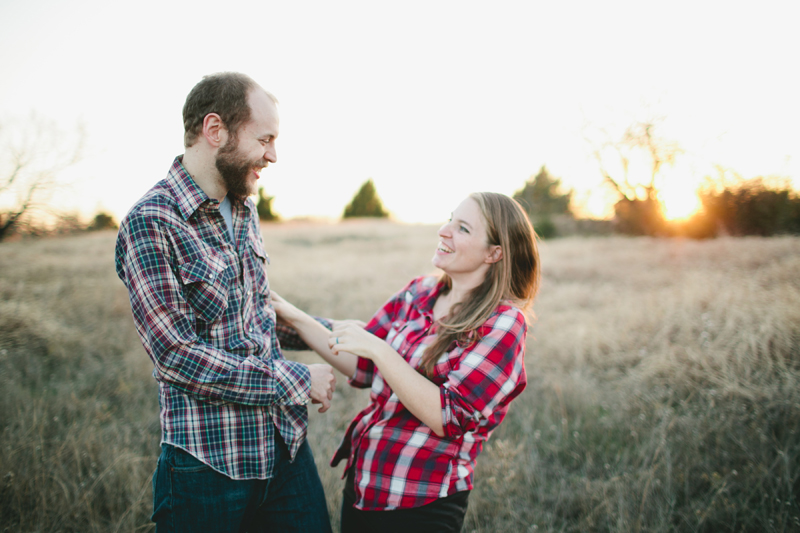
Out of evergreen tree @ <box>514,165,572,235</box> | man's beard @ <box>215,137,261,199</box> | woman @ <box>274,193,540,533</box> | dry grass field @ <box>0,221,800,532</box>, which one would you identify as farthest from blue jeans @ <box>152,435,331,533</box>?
evergreen tree @ <box>514,165,572,235</box>

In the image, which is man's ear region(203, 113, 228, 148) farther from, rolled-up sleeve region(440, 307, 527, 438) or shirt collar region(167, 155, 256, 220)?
rolled-up sleeve region(440, 307, 527, 438)

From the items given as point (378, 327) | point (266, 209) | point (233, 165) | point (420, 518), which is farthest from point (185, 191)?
point (266, 209)

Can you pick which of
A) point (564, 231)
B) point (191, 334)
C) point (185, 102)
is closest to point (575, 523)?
point (191, 334)

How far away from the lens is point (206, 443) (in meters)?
1.59

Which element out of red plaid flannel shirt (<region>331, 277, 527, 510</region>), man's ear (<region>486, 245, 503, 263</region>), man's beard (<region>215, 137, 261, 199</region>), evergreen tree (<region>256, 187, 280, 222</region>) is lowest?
red plaid flannel shirt (<region>331, 277, 527, 510</region>)

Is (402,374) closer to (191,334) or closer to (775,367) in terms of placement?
(191,334)

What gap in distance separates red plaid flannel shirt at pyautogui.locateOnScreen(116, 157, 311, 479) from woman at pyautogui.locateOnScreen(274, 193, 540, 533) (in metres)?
0.37

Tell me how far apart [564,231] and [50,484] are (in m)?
21.3

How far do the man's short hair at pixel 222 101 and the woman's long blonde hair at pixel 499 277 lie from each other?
3.94ft

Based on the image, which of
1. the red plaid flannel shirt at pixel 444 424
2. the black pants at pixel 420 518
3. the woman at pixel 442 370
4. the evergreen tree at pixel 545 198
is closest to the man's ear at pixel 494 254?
the woman at pixel 442 370

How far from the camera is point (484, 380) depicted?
1626 mm

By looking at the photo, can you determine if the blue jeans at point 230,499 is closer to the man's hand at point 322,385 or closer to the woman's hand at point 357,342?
the man's hand at point 322,385

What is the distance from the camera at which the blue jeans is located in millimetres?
1567

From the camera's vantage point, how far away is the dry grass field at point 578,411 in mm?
2789
